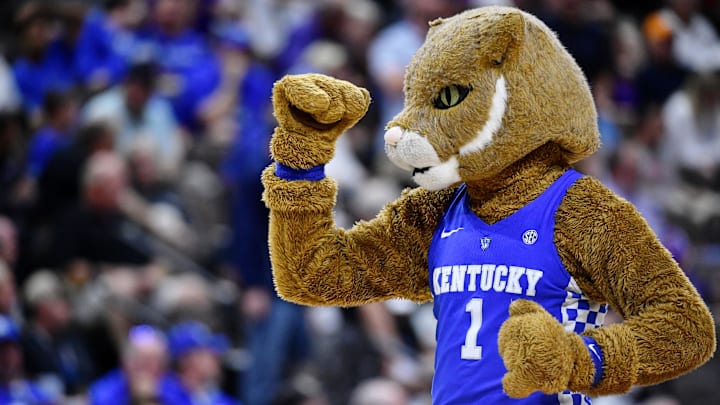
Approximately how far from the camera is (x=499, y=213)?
2.20 meters

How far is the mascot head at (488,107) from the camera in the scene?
7.07 ft

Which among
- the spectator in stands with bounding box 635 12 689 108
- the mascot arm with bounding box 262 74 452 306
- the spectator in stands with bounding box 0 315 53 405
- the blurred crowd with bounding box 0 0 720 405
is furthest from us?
the spectator in stands with bounding box 635 12 689 108

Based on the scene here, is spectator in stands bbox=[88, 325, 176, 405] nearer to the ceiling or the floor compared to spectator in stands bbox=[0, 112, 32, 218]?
nearer to the floor

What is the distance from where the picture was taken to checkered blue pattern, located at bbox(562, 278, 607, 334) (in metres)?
2.15

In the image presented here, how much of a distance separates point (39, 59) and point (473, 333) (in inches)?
175

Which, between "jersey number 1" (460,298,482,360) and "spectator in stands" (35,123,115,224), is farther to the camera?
"spectator in stands" (35,123,115,224)

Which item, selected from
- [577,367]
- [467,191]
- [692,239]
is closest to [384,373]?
[692,239]

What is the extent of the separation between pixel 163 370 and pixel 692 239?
3.21 m

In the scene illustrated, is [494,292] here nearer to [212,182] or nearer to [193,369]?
[193,369]

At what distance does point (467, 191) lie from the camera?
2.31 meters

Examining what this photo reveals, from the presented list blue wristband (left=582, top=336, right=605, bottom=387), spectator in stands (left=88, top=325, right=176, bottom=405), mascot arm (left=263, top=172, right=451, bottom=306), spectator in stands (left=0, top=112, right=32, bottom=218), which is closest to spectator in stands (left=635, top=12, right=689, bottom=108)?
spectator in stands (left=88, top=325, right=176, bottom=405)

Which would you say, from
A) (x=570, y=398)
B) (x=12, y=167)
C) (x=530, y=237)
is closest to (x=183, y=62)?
(x=12, y=167)

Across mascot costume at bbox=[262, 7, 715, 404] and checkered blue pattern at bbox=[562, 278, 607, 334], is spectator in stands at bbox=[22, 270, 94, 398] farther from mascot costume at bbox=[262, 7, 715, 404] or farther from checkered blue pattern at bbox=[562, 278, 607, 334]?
checkered blue pattern at bbox=[562, 278, 607, 334]

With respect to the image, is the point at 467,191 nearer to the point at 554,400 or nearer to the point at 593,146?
the point at 593,146
